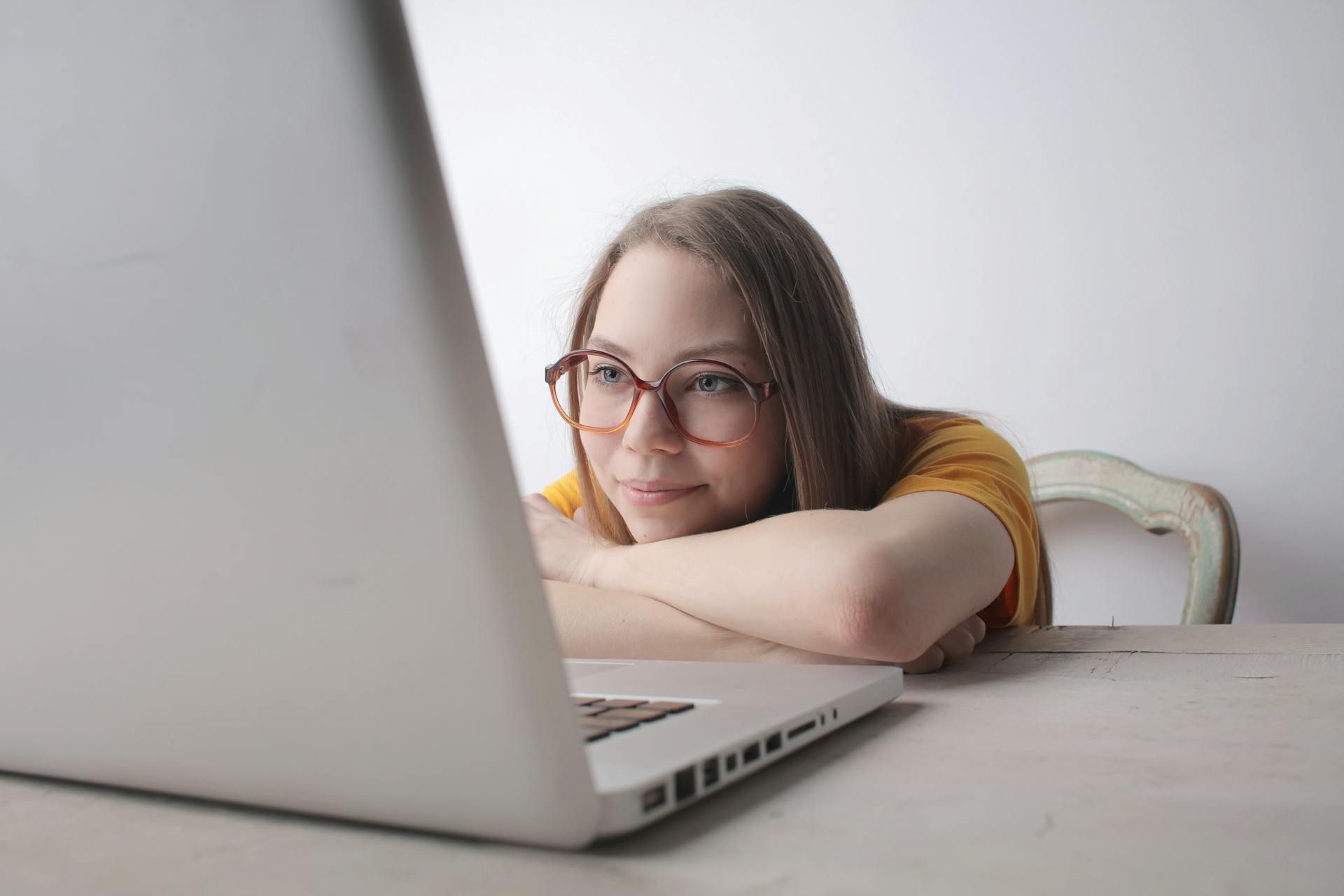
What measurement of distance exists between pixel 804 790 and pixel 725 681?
0.16 metres

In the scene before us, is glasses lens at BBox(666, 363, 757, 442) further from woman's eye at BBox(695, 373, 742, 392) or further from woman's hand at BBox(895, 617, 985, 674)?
woman's hand at BBox(895, 617, 985, 674)

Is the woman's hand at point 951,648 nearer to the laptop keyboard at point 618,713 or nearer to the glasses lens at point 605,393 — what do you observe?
the laptop keyboard at point 618,713

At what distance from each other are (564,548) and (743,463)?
0.66 feet

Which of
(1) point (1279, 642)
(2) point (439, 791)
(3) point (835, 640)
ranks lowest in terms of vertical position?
(1) point (1279, 642)

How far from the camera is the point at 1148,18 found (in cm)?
164

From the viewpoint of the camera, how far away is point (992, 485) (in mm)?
836

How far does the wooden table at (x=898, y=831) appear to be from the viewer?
25 centimetres

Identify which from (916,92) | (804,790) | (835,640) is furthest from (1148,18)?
(804,790)

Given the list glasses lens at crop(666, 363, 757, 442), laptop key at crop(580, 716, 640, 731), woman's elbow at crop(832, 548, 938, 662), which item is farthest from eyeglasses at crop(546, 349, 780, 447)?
laptop key at crop(580, 716, 640, 731)

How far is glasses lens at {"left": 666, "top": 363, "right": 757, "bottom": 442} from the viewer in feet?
2.94

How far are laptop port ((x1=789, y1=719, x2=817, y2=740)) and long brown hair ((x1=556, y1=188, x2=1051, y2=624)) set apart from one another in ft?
1.75

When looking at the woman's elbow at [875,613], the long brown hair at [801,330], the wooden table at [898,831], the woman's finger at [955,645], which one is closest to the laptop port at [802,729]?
the wooden table at [898,831]

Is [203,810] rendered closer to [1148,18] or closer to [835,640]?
[835,640]

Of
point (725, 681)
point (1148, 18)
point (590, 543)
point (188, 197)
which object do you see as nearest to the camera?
point (188, 197)
